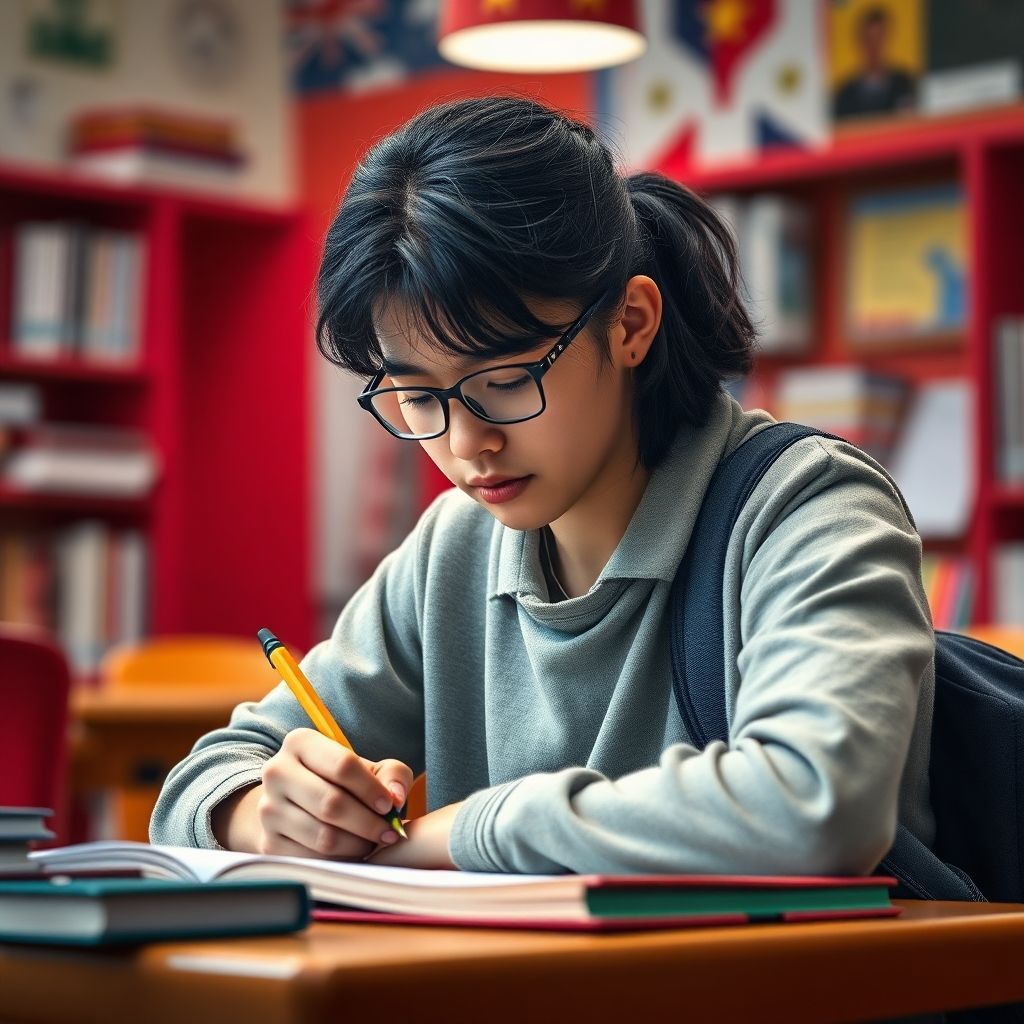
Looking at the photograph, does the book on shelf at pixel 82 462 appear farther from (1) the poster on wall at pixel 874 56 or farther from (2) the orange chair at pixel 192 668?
(1) the poster on wall at pixel 874 56

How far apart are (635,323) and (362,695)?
40 cm

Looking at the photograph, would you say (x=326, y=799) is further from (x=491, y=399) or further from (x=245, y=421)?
(x=245, y=421)

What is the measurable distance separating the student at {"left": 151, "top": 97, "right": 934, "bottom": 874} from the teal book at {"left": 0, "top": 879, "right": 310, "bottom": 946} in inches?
7.9

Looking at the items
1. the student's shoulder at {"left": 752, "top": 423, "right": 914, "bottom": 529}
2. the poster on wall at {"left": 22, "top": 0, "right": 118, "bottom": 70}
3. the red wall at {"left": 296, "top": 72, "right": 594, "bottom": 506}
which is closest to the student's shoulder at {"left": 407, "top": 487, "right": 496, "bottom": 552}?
the student's shoulder at {"left": 752, "top": 423, "right": 914, "bottom": 529}

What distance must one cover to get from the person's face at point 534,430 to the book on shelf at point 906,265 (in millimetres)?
2722

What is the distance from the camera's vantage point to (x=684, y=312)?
1409mm

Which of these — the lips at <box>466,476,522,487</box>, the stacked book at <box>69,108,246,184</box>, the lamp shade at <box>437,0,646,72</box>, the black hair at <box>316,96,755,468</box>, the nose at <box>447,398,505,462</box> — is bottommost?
the lips at <box>466,476,522,487</box>

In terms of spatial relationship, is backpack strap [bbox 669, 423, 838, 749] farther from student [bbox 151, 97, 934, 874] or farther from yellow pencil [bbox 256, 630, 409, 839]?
yellow pencil [bbox 256, 630, 409, 839]

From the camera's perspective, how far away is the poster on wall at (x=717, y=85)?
420 cm

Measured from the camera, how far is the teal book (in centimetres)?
76

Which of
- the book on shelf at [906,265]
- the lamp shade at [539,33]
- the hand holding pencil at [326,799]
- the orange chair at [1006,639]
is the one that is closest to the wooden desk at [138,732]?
the lamp shade at [539,33]

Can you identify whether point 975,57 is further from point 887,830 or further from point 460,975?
point 460,975

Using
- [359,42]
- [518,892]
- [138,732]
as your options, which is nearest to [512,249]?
[518,892]

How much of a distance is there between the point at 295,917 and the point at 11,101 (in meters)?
4.32
